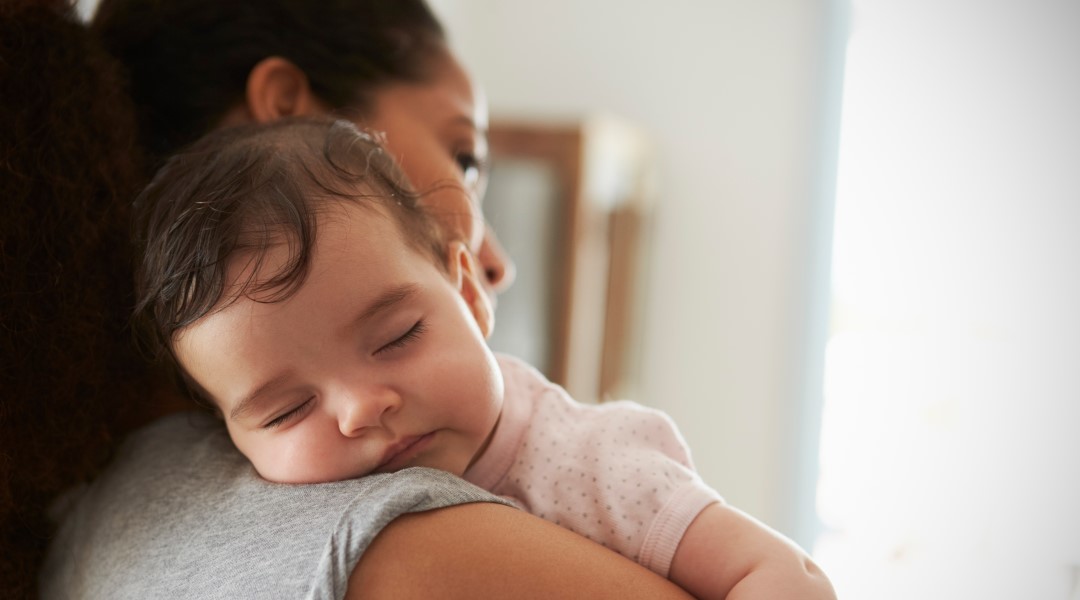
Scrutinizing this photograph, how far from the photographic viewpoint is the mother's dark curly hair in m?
0.74

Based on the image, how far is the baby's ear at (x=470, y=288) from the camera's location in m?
0.90

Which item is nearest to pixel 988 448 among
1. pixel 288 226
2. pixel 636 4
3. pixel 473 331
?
pixel 473 331

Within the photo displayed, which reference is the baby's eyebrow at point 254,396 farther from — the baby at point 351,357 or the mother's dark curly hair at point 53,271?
the mother's dark curly hair at point 53,271

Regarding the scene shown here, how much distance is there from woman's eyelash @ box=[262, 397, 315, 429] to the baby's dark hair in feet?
0.36

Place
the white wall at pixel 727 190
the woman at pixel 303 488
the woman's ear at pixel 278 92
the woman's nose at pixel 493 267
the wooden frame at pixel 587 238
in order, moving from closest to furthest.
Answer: the woman at pixel 303 488
the woman's ear at pixel 278 92
the woman's nose at pixel 493 267
the wooden frame at pixel 587 238
the white wall at pixel 727 190

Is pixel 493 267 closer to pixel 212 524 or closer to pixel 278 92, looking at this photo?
pixel 278 92

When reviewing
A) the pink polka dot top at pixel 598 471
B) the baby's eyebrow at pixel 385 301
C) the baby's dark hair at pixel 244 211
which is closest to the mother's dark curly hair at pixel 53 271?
the baby's dark hair at pixel 244 211

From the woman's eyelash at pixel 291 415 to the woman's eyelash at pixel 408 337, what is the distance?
0.08 meters

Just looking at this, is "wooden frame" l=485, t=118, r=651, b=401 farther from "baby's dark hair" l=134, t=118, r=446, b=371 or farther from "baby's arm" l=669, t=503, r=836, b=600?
"baby's arm" l=669, t=503, r=836, b=600

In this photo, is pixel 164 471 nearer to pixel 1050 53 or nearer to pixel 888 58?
pixel 1050 53

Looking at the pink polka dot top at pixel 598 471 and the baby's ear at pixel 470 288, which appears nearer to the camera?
the pink polka dot top at pixel 598 471

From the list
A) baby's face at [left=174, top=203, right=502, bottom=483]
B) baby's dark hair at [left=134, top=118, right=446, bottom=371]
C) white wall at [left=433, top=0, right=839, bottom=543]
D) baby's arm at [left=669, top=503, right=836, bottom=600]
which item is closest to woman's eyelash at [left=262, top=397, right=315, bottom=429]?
baby's face at [left=174, top=203, right=502, bottom=483]

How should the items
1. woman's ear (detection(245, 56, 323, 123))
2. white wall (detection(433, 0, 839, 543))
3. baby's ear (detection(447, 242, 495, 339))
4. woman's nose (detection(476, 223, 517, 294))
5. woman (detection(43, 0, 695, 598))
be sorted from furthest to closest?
white wall (detection(433, 0, 839, 543)) < woman's nose (detection(476, 223, 517, 294)) < woman's ear (detection(245, 56, 323, 123)) < baby's ear (detection(447, 242, 495, 339)) < woman (detection(43, 0, 695, 598))

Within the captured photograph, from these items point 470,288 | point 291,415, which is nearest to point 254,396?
point 291,415
